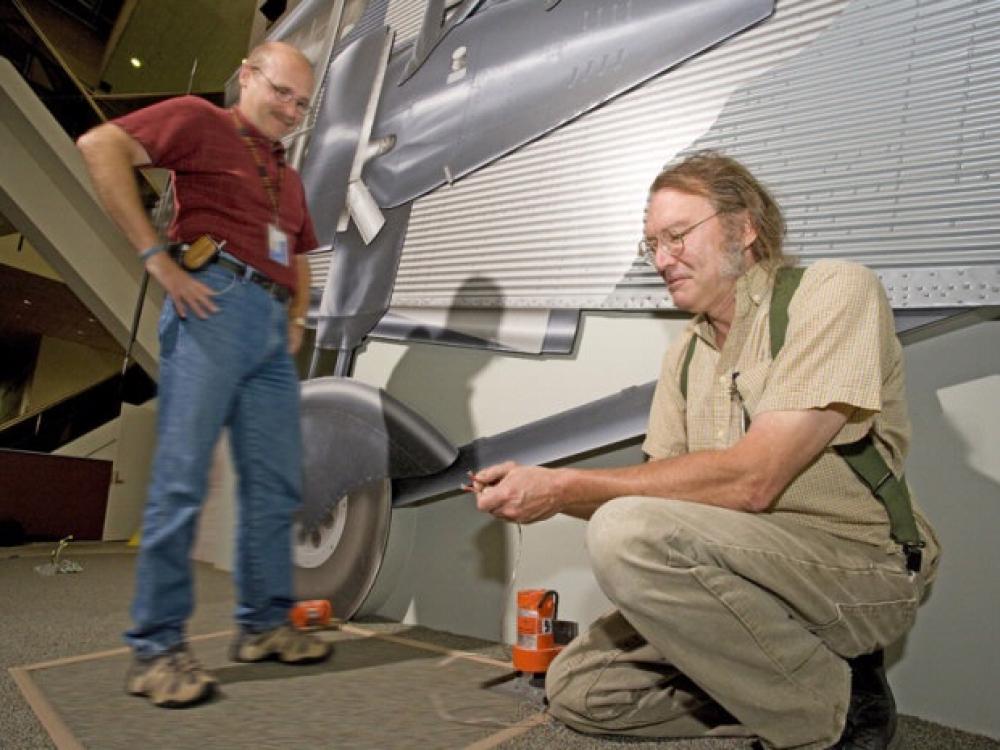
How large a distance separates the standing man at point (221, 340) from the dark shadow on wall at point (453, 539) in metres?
0.47

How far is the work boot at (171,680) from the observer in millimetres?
1134

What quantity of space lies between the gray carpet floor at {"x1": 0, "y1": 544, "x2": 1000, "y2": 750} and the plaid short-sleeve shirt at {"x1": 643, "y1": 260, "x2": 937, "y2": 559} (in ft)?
1.34

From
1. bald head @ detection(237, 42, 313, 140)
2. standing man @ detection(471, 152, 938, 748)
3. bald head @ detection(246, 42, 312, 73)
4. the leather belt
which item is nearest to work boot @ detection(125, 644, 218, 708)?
standing man @ detection(471, 152, 938, 748)

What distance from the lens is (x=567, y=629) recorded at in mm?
1446

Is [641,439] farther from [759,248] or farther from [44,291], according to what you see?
[44,291]

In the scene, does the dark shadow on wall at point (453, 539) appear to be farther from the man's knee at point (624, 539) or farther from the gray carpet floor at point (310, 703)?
the man's knee at point (624, 539)

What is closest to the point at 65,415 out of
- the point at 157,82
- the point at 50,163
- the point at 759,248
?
the point at 50,163

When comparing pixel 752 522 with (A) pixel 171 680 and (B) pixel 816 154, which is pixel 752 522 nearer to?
(B) pixel 816 154

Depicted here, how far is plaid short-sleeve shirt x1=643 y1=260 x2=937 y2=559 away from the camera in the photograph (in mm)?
927

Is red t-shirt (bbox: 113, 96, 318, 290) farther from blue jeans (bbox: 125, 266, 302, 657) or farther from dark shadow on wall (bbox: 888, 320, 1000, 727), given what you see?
dark shadow on wall (bbox: 888, 320, 1000, 727)

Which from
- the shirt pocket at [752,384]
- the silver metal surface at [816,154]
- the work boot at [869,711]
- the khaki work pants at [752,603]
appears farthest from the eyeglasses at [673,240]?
the work boot at [869,711]

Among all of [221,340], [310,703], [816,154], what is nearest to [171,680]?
[310,703]

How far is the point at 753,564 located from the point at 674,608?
0.41 feet

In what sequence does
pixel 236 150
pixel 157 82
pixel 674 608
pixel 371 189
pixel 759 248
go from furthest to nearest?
pixel 157 82 → pixel 371 189 → pixel 236 150 → pixel 759 248 → pixel 674 608
